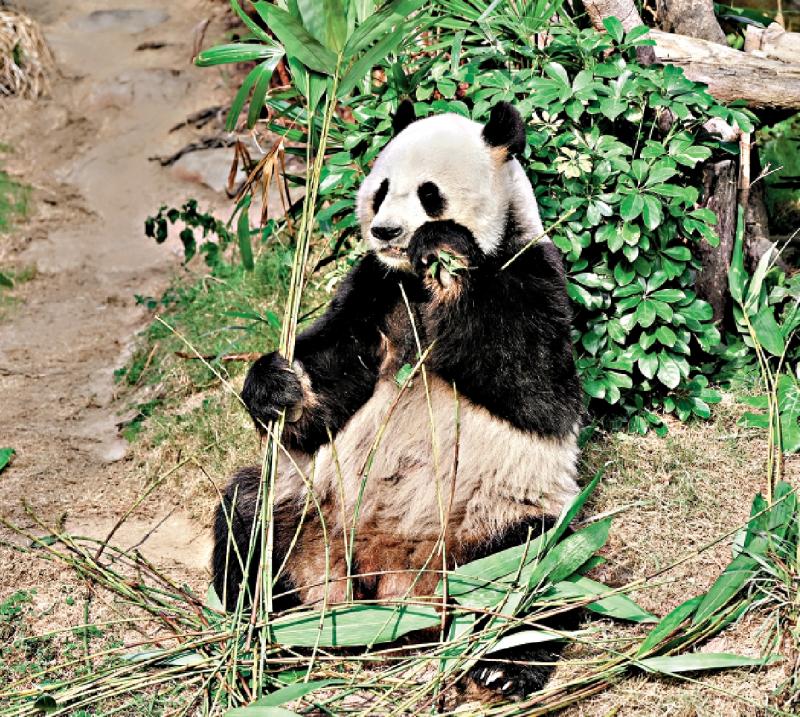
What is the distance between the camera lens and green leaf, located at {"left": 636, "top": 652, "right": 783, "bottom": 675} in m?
2.82

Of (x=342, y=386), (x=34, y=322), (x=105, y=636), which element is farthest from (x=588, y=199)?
(x=34, y=322)

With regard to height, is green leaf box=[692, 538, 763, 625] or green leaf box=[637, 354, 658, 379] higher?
green leaf box=[637, 354, 658, 379]

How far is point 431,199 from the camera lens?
3.27 m

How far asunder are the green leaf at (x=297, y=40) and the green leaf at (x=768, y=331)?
224cm

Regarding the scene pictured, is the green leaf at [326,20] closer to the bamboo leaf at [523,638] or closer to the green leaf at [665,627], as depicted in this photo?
the bamboo leaf at [523,638]

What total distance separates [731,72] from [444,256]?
2.11 meters

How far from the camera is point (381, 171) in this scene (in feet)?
11.1

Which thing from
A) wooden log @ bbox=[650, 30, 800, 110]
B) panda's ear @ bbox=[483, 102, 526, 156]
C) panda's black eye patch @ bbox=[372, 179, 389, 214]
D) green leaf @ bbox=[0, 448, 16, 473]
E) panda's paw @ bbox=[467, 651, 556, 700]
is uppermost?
wooden log @ bbox=[650, 30, 800, 110]

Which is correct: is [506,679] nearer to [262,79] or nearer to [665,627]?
[665,627]

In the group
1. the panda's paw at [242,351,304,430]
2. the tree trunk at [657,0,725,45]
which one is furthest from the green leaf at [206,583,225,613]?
the tree trunk at [657,0,725,45]

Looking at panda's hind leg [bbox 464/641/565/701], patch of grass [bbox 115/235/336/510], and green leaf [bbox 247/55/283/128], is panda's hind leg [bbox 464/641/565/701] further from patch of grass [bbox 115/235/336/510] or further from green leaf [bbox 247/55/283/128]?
green leaf [bbox 247/55/283/128]

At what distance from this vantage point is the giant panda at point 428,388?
3219 millimetres

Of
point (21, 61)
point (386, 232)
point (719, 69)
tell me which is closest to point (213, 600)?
point (386, 232)

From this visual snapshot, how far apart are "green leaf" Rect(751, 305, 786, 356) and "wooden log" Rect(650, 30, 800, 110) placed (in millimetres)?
978
